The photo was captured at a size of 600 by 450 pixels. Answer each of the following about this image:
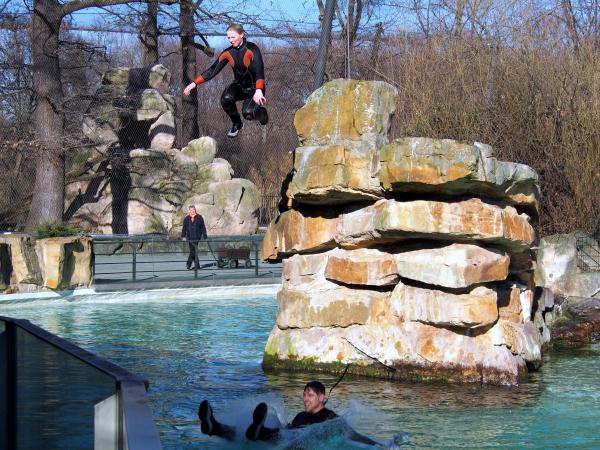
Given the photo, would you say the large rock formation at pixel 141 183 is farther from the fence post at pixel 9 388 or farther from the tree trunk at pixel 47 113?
the fence post at pixel 9 388

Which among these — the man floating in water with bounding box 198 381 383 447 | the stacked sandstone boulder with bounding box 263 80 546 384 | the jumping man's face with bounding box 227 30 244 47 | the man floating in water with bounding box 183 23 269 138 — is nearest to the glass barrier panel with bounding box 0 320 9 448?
the man floating in water with bounding box 198 381 383 447

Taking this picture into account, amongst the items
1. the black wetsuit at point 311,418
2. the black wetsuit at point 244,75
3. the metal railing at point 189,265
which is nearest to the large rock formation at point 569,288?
the black wetsuit at point 244,75

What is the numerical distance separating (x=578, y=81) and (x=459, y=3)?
422cm

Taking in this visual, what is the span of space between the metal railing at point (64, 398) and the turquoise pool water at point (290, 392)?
8.77 feet

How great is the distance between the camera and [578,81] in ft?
56.2

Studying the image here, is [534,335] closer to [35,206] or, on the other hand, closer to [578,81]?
[578,81]

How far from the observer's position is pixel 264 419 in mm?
7699


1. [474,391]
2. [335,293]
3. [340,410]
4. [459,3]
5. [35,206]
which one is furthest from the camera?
[35,206]

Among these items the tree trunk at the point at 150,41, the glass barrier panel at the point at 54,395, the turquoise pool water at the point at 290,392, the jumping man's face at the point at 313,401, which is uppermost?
the tree trunk at the point at 150,41

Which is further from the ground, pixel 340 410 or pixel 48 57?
pixel 48 57

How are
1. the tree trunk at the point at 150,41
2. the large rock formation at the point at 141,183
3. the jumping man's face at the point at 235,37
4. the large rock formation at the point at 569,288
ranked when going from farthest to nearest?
the tree trunk at the point at 150,41
the large rock formation at the point at 141,183
the large rock formation at the point at 569,288
the jumping man's face at the point at 235,37

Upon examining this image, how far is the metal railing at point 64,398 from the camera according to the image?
3229 mm

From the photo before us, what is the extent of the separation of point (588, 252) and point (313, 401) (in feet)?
32.8

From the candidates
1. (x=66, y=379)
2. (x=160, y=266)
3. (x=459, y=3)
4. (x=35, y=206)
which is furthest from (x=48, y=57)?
(x=66, y=379)
